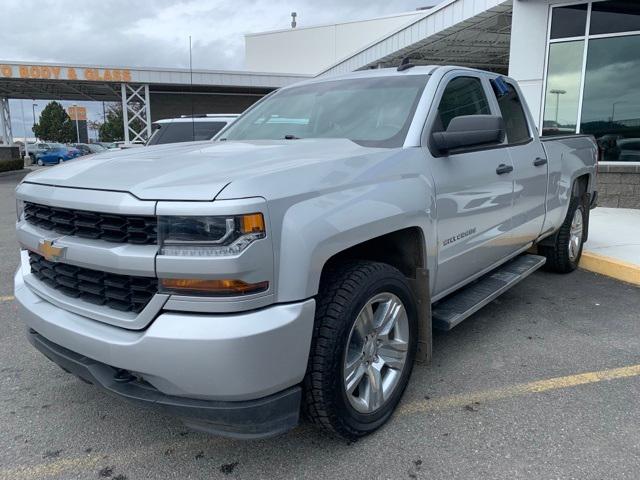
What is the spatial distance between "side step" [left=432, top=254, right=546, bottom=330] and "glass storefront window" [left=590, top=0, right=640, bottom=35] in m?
6.87

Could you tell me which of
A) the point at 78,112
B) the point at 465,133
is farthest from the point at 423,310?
the point at 78,112

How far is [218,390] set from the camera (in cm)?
207

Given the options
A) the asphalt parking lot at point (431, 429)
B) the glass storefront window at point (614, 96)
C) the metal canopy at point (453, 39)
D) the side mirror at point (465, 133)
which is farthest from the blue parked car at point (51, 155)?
the side mirror at point (465, 133)

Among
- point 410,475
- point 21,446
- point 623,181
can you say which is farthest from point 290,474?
point 623,181

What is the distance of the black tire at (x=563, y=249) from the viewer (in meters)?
5.40

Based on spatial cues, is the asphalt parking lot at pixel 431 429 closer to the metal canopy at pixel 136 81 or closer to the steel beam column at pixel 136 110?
the metal canopy at pixel 136 81

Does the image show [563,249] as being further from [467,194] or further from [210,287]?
[210,287]

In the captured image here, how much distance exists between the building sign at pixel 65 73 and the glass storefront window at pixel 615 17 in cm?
2035

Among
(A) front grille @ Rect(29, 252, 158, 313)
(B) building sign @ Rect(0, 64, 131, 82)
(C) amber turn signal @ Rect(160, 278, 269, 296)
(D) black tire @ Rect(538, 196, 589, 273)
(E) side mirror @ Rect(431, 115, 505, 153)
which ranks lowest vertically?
(D) black tire @ Rect(538, 196, 589, 273)

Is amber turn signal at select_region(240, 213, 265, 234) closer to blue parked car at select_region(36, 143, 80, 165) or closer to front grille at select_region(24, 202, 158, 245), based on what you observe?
front grille at select_region(24, 202, 158, 245)

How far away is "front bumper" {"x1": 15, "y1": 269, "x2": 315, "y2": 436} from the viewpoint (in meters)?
2.01

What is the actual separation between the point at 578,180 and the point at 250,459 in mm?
4677

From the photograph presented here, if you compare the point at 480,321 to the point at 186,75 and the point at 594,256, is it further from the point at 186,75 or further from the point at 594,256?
the point at 186,75

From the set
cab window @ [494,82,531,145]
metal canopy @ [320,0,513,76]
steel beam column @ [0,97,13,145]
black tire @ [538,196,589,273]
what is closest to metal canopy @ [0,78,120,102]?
steel beam column @ [0,97,13,145]
